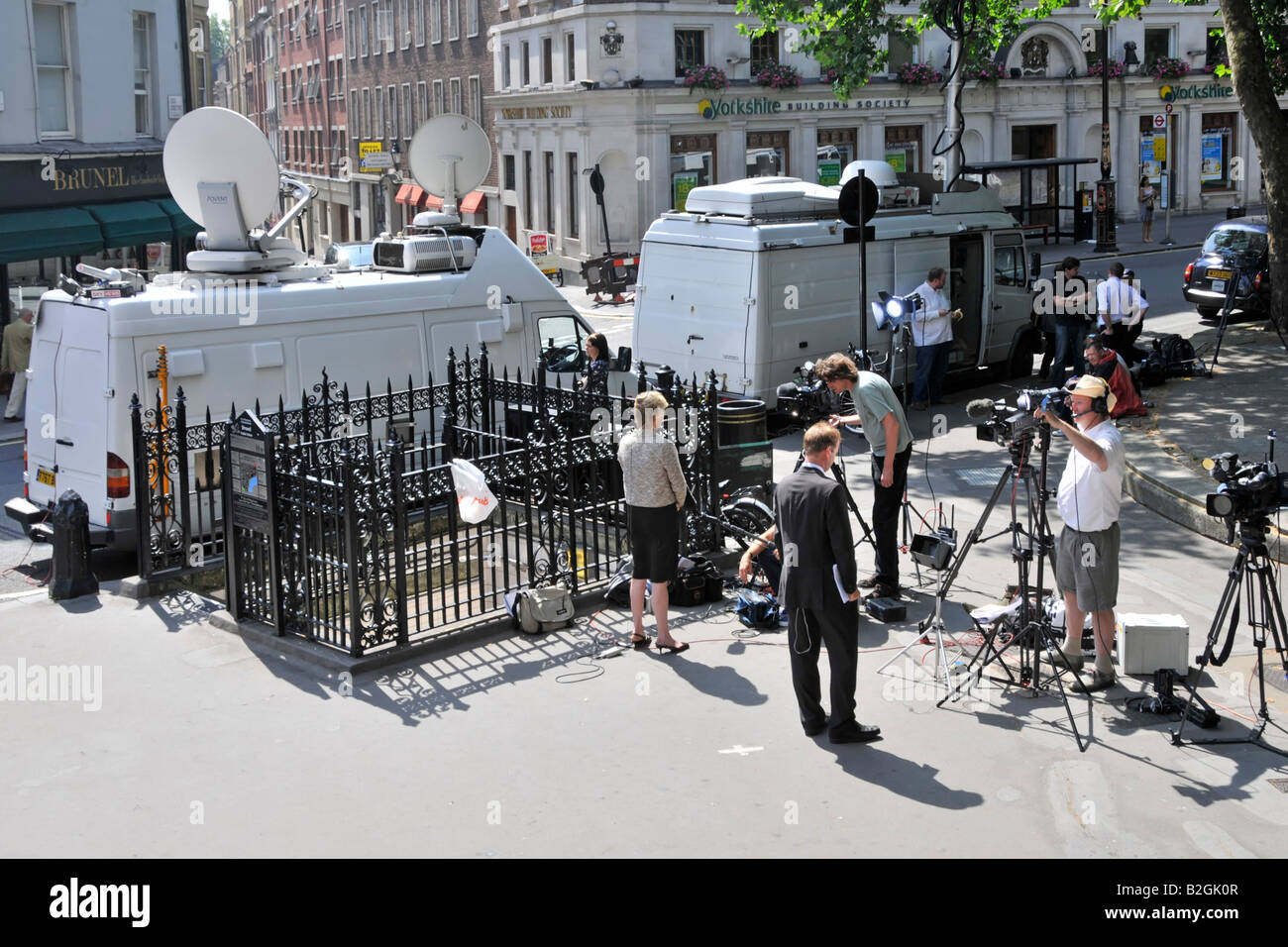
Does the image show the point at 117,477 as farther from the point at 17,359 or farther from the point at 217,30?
the point at 217,30

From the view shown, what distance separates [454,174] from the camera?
16.5 m

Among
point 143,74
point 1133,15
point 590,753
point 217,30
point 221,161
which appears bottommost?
point 590,753

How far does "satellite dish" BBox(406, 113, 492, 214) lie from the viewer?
53.2 ft

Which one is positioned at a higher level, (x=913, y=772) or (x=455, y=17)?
(x=455, y=17)

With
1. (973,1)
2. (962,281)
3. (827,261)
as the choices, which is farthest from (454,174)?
(973,1)

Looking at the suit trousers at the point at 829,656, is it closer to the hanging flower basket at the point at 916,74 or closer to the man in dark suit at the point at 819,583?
the man in dark suit at the point at 819,583

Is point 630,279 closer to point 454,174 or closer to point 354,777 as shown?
point 454,174

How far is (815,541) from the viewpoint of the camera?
7.51 m

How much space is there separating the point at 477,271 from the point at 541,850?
8352mm

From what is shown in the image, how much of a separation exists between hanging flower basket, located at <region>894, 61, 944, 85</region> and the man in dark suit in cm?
A: 3754

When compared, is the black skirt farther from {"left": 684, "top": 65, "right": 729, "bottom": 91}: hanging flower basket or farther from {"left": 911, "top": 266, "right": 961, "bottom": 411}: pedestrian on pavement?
{"left": 684, "top": 65, "right": 729, "bottom": 91}: hanging flower basket

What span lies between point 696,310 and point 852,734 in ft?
31.7

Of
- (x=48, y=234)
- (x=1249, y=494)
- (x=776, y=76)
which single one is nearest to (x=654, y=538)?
(x=1249, y=494)

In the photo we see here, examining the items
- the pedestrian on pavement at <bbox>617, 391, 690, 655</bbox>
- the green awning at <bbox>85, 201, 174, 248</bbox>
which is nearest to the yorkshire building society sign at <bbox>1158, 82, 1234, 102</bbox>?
the green awning at <bbox>85, 201, 174, 248</bbox>
